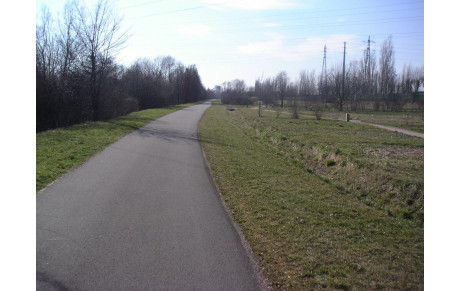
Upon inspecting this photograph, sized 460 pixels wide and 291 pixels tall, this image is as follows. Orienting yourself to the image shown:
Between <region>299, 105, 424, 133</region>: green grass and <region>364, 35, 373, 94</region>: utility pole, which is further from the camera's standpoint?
<region>364, 35, 373, 94</region>: utility pole

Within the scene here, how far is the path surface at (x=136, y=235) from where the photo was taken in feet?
12.1

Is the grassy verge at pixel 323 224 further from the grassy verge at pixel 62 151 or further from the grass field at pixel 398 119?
the grass field at pixel 398 119

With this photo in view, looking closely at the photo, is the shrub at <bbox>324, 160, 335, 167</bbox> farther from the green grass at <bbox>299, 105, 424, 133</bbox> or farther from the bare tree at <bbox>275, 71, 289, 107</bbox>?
the bare tree at <bbox>275, 71, 289, 107</bbox>

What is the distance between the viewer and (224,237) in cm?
493

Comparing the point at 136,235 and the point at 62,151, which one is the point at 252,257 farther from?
the point at 62,151

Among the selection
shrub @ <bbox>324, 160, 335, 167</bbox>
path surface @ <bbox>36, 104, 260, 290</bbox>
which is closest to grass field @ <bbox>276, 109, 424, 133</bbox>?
shrub @ <bbox>324, 160, 335, 167</bbox>

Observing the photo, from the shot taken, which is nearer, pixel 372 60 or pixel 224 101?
pixel 372 60

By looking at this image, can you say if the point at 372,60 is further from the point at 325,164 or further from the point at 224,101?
the point at 325,164

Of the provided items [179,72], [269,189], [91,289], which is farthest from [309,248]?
[179,72]

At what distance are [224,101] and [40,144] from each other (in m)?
81.4

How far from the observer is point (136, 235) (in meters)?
4.88

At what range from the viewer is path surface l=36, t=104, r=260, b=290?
145 inches

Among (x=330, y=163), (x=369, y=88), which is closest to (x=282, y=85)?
(x=369, y=88)
